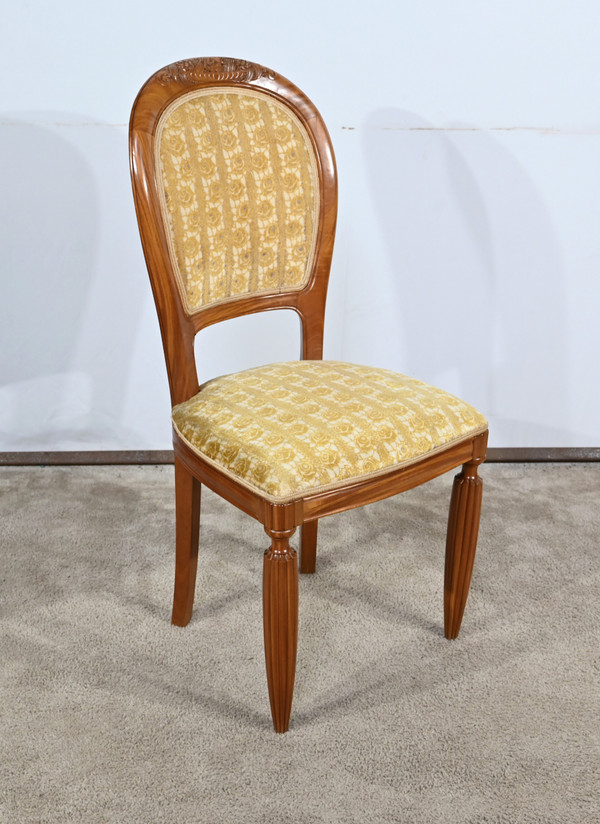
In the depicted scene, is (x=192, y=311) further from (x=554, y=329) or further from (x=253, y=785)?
(x=554, y=329)

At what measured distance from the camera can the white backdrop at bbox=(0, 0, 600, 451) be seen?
1879 millimetres

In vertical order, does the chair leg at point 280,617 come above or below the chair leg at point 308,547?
above

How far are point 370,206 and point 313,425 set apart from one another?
3.34ft

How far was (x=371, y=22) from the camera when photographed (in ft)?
6.18

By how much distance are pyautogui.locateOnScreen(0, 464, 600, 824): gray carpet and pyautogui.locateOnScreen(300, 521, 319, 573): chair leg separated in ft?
0.10

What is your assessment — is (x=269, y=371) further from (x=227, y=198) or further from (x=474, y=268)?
(x=474, y=268)

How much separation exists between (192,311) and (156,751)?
719mm

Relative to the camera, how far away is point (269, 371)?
1406 mm

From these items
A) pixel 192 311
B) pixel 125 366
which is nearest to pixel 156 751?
pixel 192 311

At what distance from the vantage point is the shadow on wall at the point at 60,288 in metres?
1.94

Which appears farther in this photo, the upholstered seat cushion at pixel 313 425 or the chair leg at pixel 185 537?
the chair leg at pixel 185 537

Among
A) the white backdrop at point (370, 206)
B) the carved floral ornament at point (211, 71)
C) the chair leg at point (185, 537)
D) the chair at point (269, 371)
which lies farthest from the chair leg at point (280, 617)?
the white backdrop at point (370, 206)

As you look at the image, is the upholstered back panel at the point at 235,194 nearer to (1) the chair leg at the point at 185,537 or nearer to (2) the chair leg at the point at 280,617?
(1) the chair leg at the point at 185,537

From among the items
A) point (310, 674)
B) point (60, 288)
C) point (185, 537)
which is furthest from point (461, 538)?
point (60, 288)
